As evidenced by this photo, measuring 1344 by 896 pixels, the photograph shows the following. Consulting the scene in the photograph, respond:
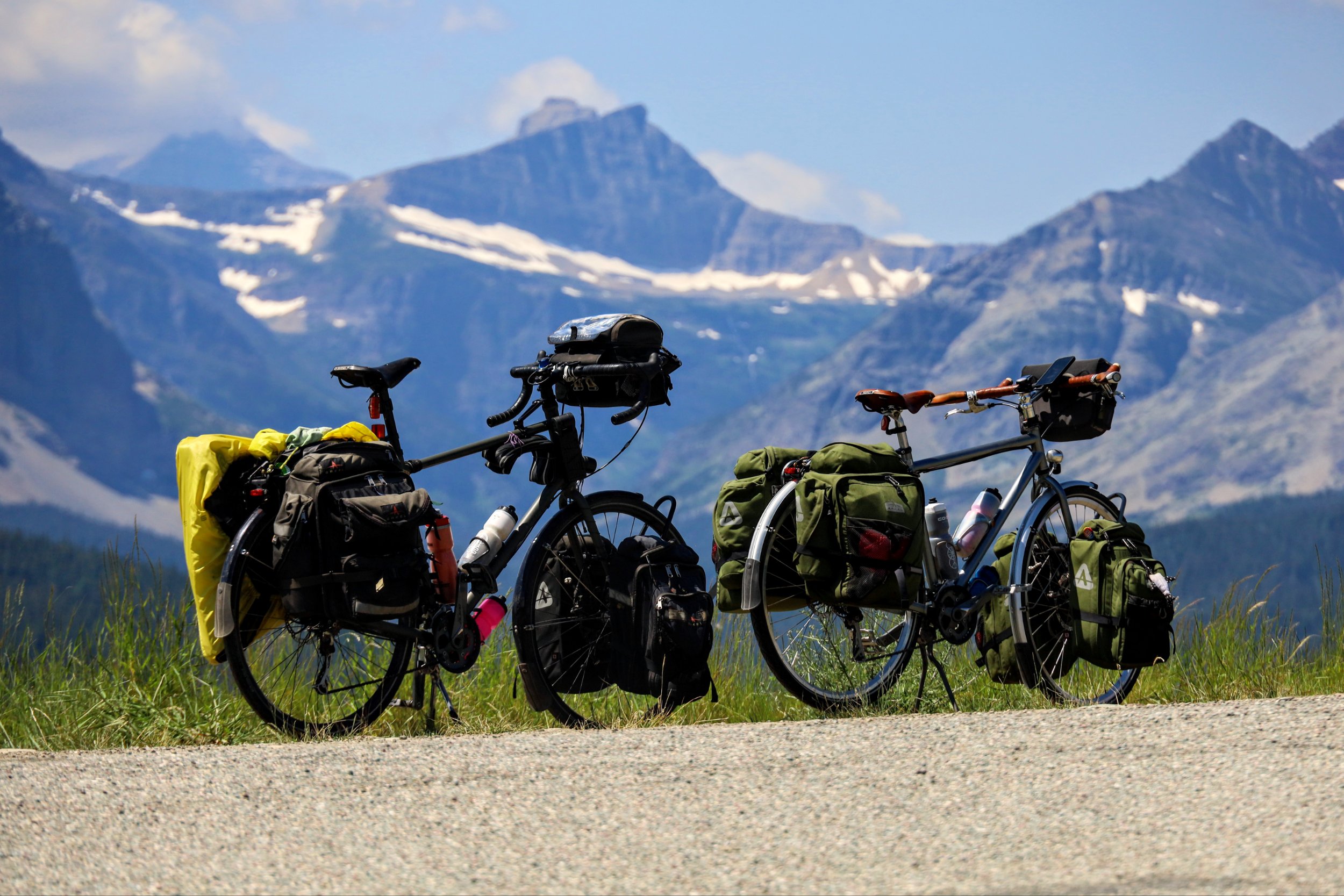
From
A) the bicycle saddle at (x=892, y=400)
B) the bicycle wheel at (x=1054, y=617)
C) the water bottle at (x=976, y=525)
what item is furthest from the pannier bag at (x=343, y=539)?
the bicycle wheel at (x=1054, y=617)

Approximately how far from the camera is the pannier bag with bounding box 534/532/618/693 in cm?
543

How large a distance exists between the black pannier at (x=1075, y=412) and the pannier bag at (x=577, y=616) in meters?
1.98

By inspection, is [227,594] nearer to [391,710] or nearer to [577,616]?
[391,710]

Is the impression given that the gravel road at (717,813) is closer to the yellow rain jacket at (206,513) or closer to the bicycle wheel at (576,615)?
the yellow rain jacket at (206,513)

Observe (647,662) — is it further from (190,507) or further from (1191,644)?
(1191,644)

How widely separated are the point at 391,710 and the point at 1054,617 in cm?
270

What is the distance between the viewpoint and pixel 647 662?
5.41 m

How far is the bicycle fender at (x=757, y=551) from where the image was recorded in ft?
17.3

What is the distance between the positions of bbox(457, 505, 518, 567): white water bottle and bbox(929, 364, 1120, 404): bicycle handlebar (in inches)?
72.5

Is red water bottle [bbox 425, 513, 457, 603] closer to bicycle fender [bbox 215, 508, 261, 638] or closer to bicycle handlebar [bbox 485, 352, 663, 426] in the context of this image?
bicycle handlebar [bbox 485, 352, 663, 426]

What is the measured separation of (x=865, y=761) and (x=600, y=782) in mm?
756

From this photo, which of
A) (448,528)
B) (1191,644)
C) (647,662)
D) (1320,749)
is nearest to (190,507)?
(448,528)

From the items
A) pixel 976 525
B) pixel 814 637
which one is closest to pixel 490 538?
pixel 814 637

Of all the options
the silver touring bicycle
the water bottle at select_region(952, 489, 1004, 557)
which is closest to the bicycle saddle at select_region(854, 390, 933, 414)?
the silver touring bicycle
